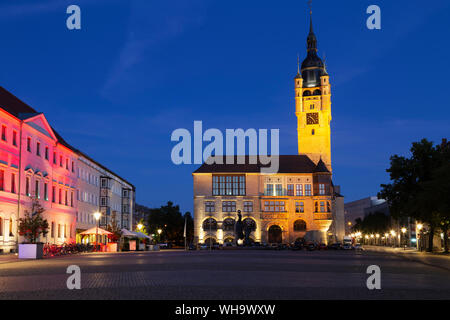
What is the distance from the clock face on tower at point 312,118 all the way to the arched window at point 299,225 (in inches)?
1024

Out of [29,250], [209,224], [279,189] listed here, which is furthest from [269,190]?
[29,250]

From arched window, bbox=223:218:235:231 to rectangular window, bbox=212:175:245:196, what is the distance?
520 cm

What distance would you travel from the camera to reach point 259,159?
113 meters

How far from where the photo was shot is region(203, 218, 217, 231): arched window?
10338 cm

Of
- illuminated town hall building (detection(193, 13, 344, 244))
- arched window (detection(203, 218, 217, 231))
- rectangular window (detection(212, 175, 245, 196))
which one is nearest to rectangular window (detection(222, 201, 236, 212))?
illuminated town hall building (detection(193, 13, 344, 244))

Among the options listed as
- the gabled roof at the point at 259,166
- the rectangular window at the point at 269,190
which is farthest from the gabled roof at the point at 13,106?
the rectangular window at the point at 269,190

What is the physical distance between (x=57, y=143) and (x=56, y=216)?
26.3 ft

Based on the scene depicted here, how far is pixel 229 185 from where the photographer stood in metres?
106

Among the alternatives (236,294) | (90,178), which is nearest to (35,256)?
(236,294)

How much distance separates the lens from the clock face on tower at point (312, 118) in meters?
120

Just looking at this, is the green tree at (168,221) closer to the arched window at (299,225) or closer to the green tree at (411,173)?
the arched window at (299,225)

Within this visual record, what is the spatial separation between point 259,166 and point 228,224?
A: 1384cm
